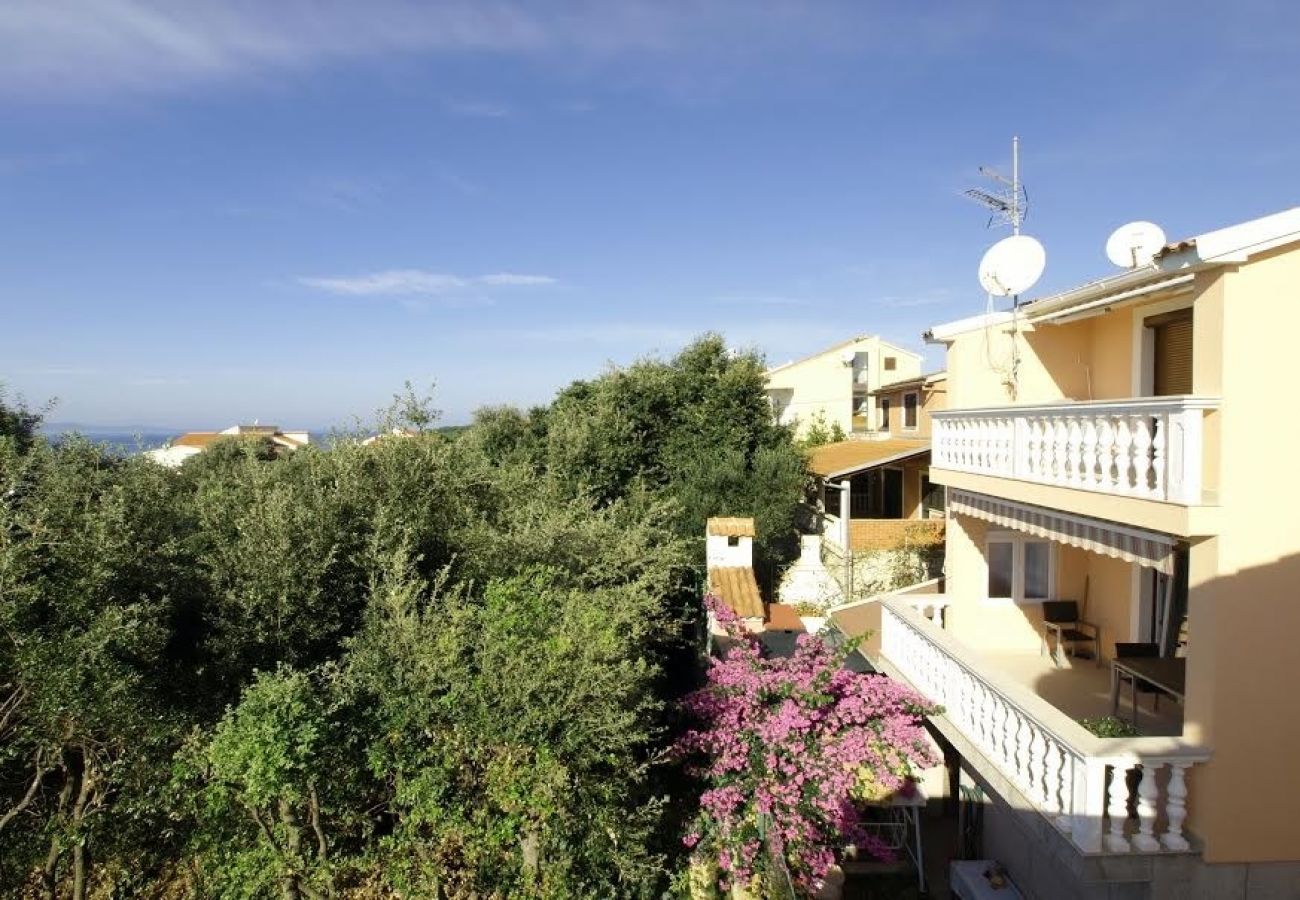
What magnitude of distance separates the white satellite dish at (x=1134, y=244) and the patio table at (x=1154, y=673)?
194 inches

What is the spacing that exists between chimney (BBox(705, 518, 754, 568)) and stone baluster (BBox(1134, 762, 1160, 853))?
11561 mm

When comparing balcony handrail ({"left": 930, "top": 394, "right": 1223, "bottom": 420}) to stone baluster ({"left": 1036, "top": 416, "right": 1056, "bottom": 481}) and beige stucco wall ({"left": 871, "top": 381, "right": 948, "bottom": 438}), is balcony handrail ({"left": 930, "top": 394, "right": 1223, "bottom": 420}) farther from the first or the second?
beige stucco wall ({"left": 871, "top": 381, "right": 948, "bottom": 438})

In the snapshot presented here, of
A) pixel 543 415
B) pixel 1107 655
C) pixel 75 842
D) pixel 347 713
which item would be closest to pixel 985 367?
pixel 1107 655

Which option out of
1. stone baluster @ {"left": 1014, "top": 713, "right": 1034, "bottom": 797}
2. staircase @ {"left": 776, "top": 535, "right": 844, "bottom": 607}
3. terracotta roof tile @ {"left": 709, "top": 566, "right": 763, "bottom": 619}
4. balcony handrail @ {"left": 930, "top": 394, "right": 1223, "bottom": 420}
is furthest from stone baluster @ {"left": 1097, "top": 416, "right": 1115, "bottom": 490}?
staircase @ {"left": 776, "top": 535, "right": 844, "bottom": 607}

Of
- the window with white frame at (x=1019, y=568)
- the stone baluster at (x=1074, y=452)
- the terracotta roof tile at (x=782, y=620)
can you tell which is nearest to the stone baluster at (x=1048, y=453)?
the stone baluster at (x=1074, y=452)

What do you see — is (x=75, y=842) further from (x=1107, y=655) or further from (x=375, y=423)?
(x=1107, y=655)

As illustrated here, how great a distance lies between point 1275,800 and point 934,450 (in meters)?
6.85

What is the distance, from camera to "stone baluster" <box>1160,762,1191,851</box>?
668 cm

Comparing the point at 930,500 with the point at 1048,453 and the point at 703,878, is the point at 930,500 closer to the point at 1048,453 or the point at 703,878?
the point at 1048,453

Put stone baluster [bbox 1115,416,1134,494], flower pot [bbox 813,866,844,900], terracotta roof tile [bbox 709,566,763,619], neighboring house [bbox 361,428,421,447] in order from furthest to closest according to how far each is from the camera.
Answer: terracotta roof tile [bbox 709,566,763,619]
neighboring house [bbox 361,428,421,447]
flower pot [bbox 813,866,844,900]
stone baluster [bbox 1115,416,1134,494]

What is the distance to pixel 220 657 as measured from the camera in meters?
8.42

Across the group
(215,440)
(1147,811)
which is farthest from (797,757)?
(215,440)

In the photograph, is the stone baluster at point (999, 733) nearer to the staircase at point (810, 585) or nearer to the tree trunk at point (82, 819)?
the tree trunk at point (82, 819)

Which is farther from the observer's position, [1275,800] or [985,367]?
[985,367]
